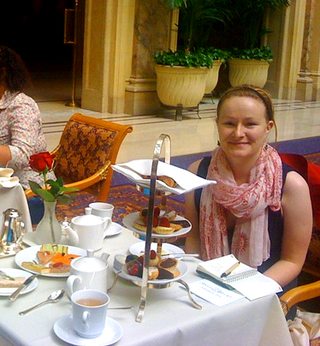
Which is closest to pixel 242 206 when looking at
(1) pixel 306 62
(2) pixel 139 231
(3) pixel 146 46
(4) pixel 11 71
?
(2) pixel 139 231

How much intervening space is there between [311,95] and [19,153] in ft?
35.6

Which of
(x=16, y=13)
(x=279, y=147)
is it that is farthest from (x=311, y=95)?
(x=16, y=13)

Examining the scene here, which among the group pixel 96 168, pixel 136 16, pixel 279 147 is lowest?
pixel 279 147

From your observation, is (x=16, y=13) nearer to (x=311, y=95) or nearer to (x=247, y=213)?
(x=311, y=95)

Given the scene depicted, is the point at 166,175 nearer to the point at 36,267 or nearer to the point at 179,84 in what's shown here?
the point at 36,267

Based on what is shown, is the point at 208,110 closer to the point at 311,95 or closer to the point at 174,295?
the point at 311,95

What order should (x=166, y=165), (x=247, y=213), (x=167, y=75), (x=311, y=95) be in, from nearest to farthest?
1. (x=166, y=165)
2. (x=247, y=213)
3. (x=167, y=75)
4. (x=311, y=95)

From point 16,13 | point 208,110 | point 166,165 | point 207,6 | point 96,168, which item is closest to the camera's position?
point 166,165

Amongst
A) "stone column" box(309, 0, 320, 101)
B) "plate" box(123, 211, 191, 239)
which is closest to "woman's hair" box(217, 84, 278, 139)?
"plate" box(123, 211, 191, 239)

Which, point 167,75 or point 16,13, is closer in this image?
point 167,75

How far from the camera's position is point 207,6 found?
34.0 feet

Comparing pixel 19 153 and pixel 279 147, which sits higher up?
pixel 19 153

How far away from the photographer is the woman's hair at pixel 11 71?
3533 mm

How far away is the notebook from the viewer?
6.15 feet
